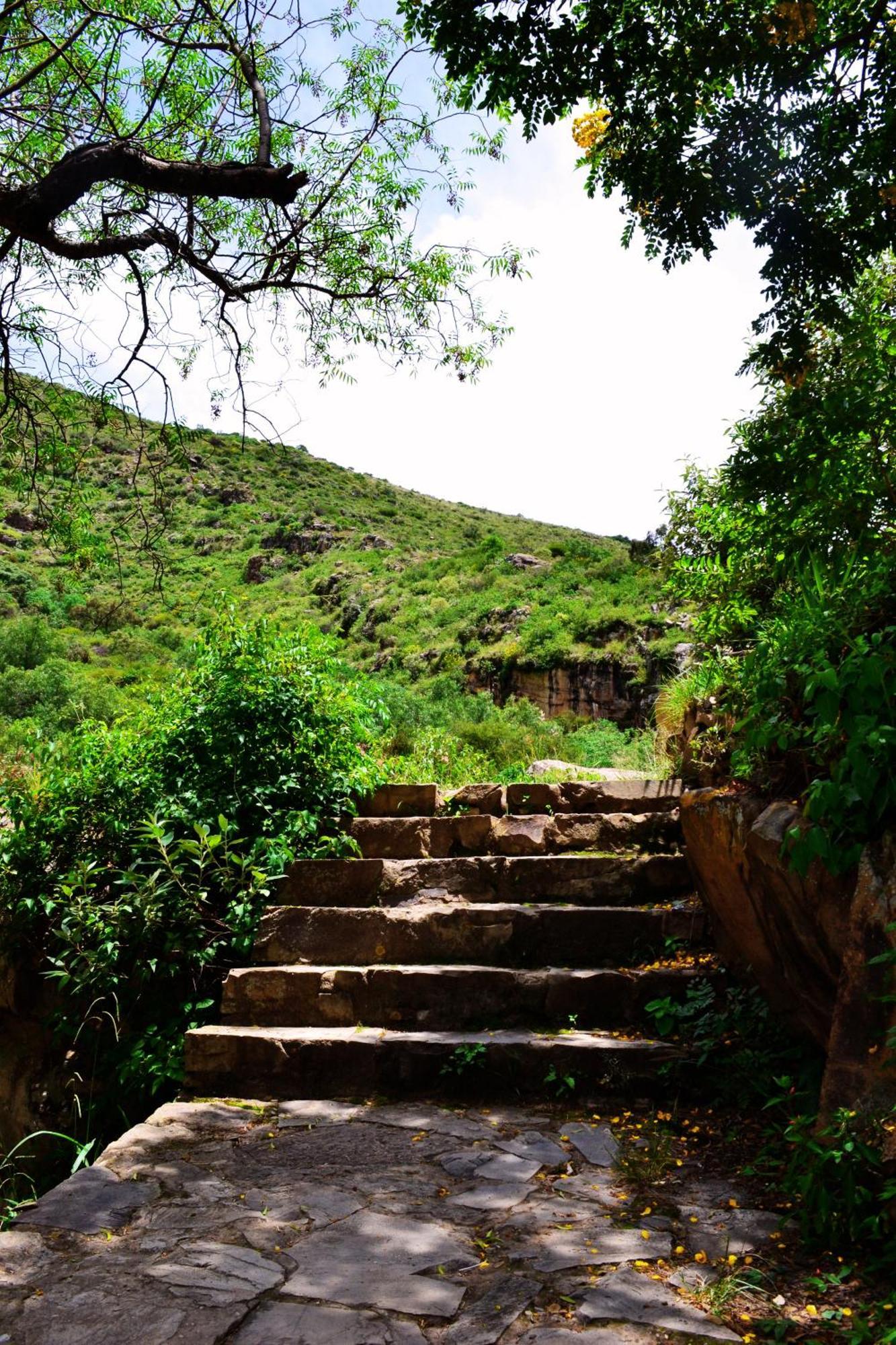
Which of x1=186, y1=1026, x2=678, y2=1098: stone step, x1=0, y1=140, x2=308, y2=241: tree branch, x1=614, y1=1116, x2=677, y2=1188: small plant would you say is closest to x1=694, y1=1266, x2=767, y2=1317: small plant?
x1=614, y1=1116, x2=677, y2=1188: small plant

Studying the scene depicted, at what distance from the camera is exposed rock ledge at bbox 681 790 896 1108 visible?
256 cm

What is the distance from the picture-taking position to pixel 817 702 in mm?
2764

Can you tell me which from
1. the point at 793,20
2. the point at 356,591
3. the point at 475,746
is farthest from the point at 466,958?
the point at 356,591

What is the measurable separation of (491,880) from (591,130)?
4.25 meters

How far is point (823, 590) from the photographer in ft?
10.5

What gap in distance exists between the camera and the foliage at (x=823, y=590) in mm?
2705

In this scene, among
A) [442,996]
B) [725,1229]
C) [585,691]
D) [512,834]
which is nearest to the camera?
[725,1229]

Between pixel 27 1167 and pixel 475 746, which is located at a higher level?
pixel 475 746

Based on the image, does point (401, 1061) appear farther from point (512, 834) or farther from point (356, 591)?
point (356, 591)

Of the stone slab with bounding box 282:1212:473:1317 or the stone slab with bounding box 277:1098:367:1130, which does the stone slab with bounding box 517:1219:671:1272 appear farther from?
the stone slab with bounding box 277:1098:367:1130

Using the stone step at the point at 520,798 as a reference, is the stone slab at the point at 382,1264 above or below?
below

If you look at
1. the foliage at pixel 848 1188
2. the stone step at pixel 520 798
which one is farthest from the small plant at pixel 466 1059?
the stone step at pixel 520 798

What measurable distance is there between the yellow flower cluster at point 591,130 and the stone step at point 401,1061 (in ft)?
15.0

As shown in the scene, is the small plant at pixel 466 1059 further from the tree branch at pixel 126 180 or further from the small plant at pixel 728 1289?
the tree branch at pixel 126 180
